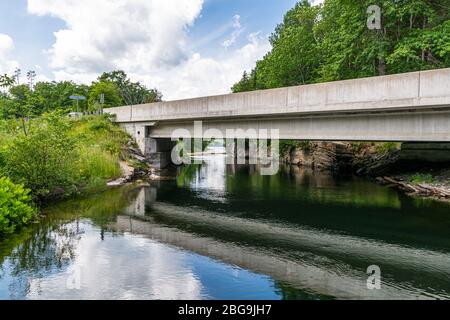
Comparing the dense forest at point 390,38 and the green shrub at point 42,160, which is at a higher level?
the dense forest at point 390,38

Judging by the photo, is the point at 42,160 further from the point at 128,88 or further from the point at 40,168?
the point at 128,88

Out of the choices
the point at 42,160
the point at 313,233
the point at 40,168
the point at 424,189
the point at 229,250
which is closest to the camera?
the point at 229,250

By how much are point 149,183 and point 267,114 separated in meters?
9.30

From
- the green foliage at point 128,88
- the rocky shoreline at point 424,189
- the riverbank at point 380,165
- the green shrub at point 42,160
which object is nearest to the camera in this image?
the green shrub at point 42,160

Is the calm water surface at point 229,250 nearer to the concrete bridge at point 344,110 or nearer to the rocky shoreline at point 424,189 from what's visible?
the rocky shoreline at point 424,189

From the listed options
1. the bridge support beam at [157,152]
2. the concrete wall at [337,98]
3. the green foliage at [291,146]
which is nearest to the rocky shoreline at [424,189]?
the concrete wall at [337,98]

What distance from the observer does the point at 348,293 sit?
723 centimetres

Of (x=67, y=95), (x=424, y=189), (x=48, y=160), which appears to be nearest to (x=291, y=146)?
(x=424, y=189)

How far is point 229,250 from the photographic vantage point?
32.6ft

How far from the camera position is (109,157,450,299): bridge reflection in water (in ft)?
26.2

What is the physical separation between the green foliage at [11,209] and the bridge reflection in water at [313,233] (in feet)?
9.71

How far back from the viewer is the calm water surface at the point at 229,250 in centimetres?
734

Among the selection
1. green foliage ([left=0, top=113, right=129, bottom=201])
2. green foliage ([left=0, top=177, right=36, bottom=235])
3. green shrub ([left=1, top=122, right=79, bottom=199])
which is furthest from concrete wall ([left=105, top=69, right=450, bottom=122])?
green foliage ([left=0, top=177, right=36, bottom=235])

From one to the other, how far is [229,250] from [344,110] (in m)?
9.03
